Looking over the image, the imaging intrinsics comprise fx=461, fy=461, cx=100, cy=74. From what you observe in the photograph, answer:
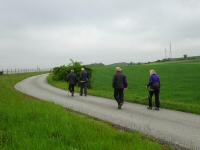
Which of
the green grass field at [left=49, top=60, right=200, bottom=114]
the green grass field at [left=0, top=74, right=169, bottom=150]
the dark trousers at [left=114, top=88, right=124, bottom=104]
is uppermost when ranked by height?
the dark trousers at [left=114, top=88, right=124, bottom=104]

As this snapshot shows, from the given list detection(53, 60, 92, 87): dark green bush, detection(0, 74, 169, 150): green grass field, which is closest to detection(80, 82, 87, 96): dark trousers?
detection(0, 74, 169, 150): green grass field

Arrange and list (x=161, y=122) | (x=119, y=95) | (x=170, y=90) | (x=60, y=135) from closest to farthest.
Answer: (x=60, y=135) < (x=161, y=122) < (x=119, y=95) < (x=170, y=90)

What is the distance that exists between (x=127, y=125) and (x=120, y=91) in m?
7.05

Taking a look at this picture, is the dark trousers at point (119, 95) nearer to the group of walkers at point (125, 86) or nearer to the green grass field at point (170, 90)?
the group of walkers at point (125, 86)

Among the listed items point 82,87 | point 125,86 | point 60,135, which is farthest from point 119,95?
point 82,87

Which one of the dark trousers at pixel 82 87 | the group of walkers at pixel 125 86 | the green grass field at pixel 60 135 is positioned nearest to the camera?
the green grass field at pixel 60 135

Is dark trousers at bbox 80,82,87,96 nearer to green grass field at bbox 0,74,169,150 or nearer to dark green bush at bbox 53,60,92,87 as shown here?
green grass field at bbox 0,74,169,150

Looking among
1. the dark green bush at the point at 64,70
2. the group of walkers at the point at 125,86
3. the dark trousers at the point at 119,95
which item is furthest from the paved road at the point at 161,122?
the dark green bush at the point at 64,70

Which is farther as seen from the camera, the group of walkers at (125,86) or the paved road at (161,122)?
the group of walkers at (125,86)

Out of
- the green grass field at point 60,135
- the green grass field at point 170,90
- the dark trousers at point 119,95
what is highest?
the dark trousers at point 119,95

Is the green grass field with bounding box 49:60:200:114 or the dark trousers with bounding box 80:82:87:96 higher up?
the dark trousers with bounding box 80:82:87:96

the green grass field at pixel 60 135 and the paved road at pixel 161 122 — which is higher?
the green grass field at pixel 60 135

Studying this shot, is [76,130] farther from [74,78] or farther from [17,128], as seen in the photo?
[74,78]

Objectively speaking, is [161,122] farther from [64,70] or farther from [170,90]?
[64,70]
